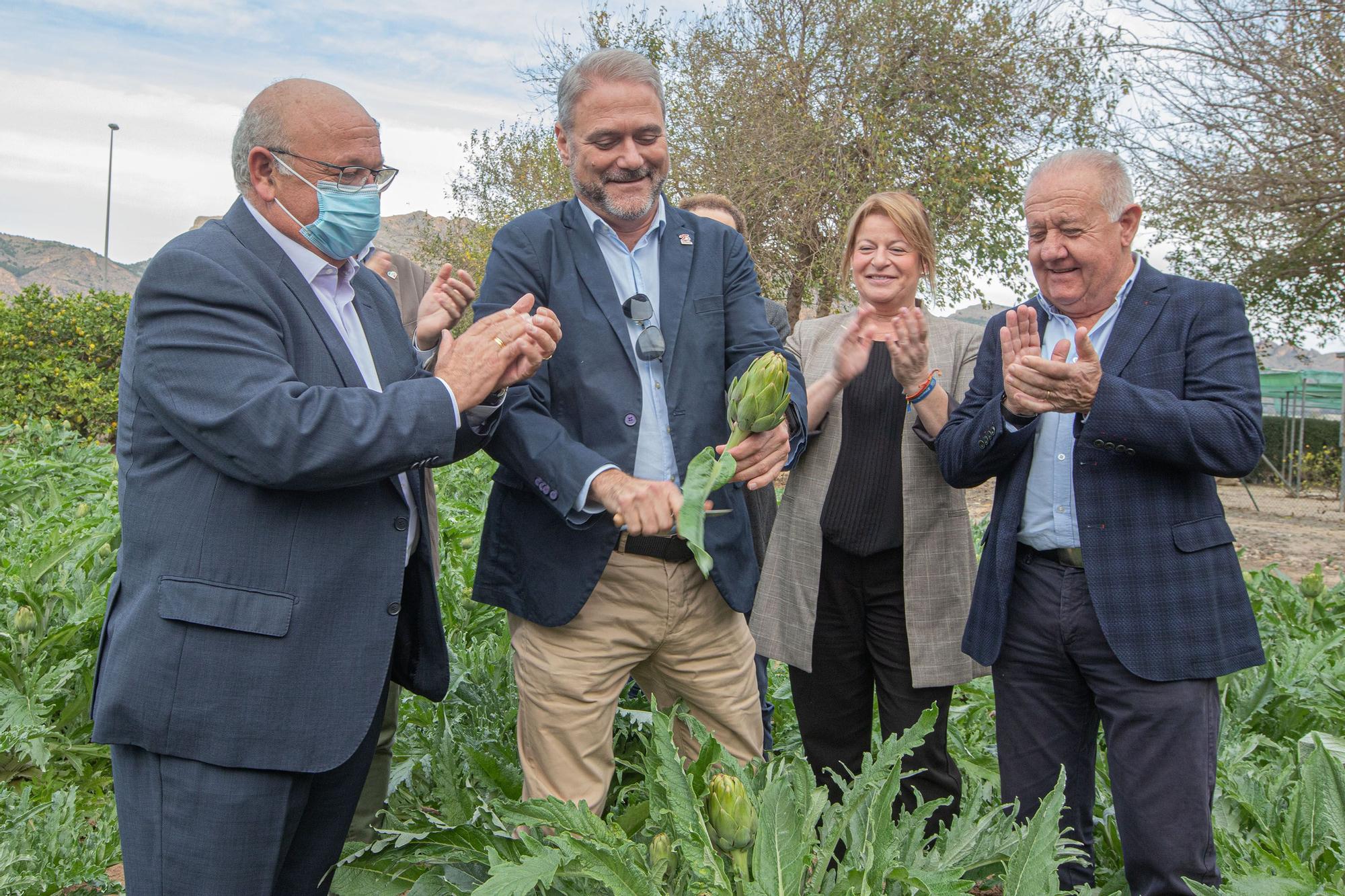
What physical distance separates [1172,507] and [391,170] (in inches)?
70.0

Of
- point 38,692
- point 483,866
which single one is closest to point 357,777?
point 483,866

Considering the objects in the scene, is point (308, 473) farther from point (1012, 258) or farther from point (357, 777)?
point (1012, 258)

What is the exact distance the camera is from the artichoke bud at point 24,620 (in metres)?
3.56

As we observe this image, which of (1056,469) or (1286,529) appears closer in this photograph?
(1056,469)

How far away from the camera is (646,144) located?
2336mm

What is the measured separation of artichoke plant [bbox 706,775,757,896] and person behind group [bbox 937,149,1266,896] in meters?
1.07

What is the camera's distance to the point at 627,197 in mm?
2348

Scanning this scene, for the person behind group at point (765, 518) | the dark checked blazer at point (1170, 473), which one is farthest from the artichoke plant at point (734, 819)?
the person behind group at point (765, 518)

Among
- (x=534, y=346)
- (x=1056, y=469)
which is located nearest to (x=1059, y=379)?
(x=1056, y=469)

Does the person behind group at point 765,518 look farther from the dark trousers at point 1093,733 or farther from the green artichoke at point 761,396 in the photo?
the green artichoke at point 761,396

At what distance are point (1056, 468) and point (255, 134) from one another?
183 cm

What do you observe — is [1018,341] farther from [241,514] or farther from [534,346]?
[241,514]

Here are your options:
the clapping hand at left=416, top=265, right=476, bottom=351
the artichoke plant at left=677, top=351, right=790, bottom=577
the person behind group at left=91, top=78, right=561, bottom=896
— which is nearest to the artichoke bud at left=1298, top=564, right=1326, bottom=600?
the artichoke plant at left=677, top=351, right=790, bottom=577

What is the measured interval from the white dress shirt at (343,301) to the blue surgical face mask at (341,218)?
0.04 metres
